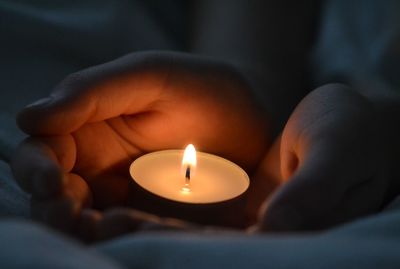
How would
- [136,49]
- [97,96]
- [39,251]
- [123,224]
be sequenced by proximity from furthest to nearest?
Result: 1. [136,49]
2. [97,96]
3. [123,224]
4. [39,251]

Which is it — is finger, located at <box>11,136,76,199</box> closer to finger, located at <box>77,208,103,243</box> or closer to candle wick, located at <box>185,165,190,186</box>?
finger, located at <box>77,208,103,243</box>

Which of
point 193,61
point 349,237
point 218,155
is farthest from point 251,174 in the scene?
point 349,237

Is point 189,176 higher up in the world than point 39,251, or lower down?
lower down

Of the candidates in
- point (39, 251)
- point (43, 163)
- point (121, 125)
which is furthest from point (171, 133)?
point (39, 251)

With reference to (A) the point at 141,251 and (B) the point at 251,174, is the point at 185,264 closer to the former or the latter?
(A) the point at 141,251

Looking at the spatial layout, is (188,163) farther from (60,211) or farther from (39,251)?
(39,251)
